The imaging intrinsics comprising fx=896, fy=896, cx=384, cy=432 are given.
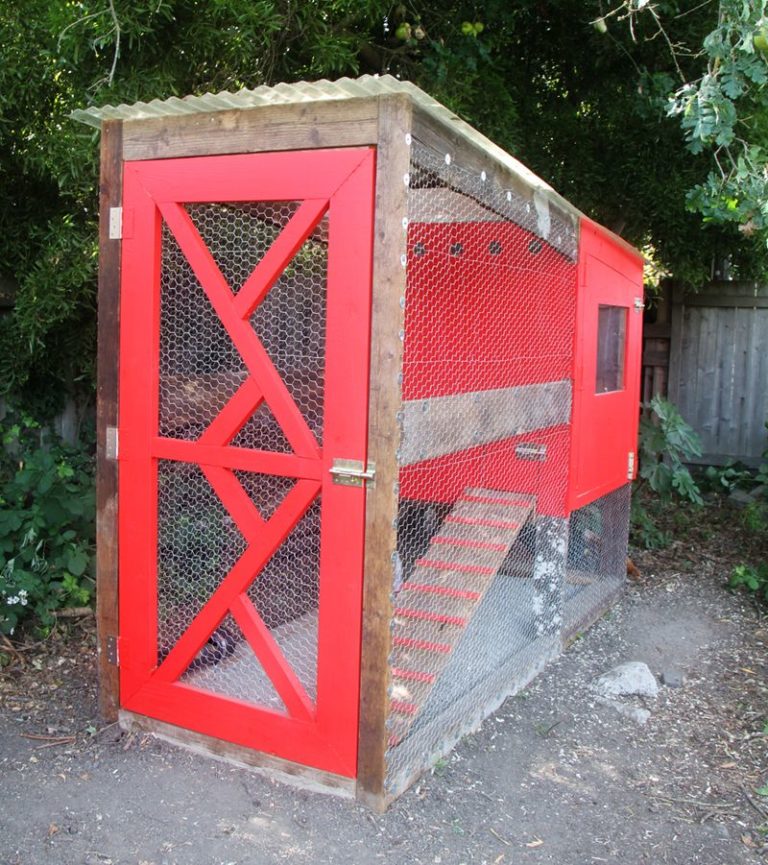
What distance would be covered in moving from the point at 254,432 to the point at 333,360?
33.4 inches

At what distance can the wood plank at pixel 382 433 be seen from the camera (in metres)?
2.55

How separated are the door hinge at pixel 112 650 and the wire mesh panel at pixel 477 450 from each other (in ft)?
3.30

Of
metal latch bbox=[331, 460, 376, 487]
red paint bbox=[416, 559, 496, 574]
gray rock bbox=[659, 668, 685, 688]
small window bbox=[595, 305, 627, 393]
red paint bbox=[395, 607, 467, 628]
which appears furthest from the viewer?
small window bbox=[595, 305, 627, 393]

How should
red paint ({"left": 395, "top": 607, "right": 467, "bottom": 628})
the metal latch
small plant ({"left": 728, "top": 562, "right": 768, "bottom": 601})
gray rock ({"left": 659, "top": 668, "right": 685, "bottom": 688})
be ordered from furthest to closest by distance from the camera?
small plant ({"left": 728, "top": 562, "right": 768, "bottom": 601})
gray rock ({"left": 659, "top": 668, "right": 685, "bottom": 688})
red paint ({"left": 395, "top": 607, "right": 467, "bottom": 628})
the metal latch

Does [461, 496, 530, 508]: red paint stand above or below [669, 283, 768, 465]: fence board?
below

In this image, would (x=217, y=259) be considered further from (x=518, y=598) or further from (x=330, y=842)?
(x=518, y=598)

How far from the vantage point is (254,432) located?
11.3 ft

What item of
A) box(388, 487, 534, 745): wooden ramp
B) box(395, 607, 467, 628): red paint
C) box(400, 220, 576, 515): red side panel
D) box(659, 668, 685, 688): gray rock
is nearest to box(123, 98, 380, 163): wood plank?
box(400, 220, 576, 515): red side panel

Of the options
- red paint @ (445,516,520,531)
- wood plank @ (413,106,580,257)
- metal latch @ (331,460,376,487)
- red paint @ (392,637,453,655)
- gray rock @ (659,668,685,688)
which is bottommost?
gray rock @ (659,668,685,688)

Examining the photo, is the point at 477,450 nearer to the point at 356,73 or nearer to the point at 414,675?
the point at 414,675

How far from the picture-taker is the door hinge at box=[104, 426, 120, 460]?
3.15 m

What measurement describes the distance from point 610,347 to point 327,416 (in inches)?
96.3

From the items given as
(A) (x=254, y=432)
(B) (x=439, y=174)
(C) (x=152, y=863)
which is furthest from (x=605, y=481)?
(C) (x=152, y=863)

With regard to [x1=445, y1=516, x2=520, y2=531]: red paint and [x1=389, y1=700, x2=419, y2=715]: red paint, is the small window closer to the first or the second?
[x1=445, y1=516, x2=520, y2=531]: red paint
